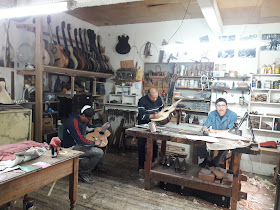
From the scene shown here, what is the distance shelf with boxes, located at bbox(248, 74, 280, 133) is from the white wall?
18 cm

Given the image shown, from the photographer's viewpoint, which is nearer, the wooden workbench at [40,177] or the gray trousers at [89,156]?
the wooden workbench at [40,177]

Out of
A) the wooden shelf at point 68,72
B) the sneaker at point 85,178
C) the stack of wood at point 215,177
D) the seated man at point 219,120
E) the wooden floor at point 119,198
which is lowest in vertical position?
the wooden floor at point 119,198

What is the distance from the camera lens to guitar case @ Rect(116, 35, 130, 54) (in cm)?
636

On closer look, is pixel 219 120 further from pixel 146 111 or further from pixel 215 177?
pixel 146 111

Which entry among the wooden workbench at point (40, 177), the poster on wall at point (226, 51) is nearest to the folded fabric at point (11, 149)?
the wooden workbench at point (40, 177)

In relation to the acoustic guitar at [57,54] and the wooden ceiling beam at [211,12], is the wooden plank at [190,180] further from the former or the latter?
the acoustic guitar at [57,54]

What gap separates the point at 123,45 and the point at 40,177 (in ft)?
16.1

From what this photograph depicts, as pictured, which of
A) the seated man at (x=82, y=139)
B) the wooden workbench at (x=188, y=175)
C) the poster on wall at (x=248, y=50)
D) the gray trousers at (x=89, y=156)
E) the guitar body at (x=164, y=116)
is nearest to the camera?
the wooden workbench at (x=188, y=175)

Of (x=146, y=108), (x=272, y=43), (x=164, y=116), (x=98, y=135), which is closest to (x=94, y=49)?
(x=146, y=108)

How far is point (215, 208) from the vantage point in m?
3.20

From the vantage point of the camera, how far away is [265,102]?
189 inches

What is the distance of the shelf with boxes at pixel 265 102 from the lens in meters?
4.75

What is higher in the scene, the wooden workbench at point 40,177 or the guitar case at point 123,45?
the guitar case at point 123,45

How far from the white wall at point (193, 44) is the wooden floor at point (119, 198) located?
1211 millimetres
